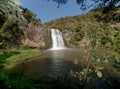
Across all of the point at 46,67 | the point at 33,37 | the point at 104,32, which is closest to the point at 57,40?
the point at 33,37

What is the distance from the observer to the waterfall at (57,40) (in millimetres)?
57625

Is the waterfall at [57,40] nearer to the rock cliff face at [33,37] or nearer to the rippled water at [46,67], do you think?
the rock cliff face at [33,37]

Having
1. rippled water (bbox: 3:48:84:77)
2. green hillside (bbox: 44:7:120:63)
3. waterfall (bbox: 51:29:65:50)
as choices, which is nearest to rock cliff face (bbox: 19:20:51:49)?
waterfall (bbox: 51:29:65:50)

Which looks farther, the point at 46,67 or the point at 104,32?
the point at 46,67

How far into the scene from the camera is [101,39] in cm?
1143

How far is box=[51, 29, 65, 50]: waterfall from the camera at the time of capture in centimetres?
5762

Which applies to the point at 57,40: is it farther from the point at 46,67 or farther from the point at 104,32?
the point at 104,32

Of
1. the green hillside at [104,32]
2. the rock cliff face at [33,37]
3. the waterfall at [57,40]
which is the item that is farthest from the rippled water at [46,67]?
the waterfall at [57,40]

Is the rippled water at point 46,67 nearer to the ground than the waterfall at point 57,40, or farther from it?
nearer to the ground

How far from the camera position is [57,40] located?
59.6 metres

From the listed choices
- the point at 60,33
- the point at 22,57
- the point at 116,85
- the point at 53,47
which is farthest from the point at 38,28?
the point at 116,85

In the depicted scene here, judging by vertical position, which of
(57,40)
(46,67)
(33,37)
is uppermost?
(33,37)

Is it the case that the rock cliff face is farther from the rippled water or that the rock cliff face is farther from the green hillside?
the green hillside

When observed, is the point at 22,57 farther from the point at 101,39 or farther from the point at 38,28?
the point at 101,39
